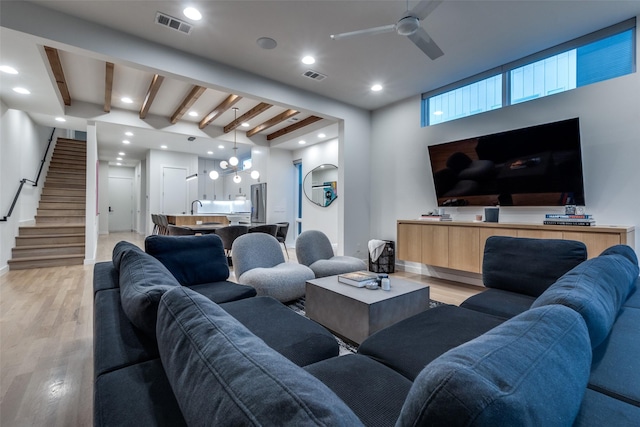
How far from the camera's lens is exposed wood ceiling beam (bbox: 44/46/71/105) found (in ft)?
11.5

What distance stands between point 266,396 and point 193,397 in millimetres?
213

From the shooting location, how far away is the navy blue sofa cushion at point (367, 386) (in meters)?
0.96

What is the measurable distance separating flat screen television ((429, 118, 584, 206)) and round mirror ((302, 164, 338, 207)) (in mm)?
2703

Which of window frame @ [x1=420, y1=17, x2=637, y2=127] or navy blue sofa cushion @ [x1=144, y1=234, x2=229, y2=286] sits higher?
window frame @ [x1=420, y1=17, x2=637, y2=127]

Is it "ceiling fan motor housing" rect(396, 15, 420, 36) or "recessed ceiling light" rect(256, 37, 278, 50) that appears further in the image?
"recessed ceiling light" rect(256, 37, 278, 50)

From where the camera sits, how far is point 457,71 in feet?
13.6

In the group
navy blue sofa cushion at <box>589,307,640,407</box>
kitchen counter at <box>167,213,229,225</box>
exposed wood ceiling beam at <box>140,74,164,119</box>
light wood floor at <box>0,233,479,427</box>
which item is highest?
exposed wood ceiling beam at <box>140,74,164,119</box>

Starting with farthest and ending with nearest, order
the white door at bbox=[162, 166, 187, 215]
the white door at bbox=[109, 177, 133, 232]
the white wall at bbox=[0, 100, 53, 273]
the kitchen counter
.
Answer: the white door at bbox=[109, 177, 133, 232], the white door at bbox=[162, 166, 187, 215], the kitchen counter, the white wall at bbox=[0, 100, 53, 273]

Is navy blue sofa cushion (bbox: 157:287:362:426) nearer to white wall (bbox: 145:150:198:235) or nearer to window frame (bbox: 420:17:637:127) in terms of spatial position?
window frame (bbox: 420:17:637:127)

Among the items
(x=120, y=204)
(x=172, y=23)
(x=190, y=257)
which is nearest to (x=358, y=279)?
(x=190, y=257)

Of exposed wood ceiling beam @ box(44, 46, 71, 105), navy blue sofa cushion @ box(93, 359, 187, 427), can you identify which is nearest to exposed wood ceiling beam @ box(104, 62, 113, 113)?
exposed wood ceiling beam @ box(44, 46, 71, 105)

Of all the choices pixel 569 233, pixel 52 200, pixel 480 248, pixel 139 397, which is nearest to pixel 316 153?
pixel 480 248

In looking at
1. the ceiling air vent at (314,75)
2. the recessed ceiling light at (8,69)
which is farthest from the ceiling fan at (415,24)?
the recessed ceiling light at (8,69)

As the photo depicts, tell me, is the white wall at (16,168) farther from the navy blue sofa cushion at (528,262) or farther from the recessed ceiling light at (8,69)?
the navy blue sofa cushion at (528,262)
